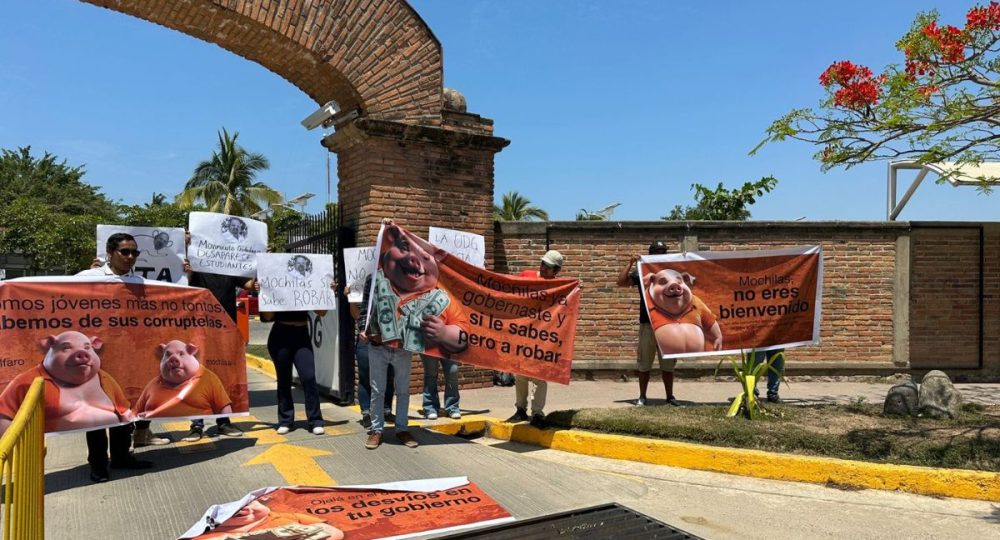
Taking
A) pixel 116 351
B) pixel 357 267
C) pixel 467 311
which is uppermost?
pixel 357 267

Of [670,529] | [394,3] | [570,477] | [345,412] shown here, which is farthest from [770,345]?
[394,3]

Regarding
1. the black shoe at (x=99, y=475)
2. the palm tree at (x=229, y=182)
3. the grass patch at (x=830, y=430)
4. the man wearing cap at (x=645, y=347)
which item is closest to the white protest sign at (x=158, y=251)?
the black shoe at (x=99, y=475)

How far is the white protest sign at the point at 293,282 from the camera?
6199mm

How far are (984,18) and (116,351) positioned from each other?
7737 mm

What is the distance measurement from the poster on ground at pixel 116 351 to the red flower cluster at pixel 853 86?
6223 mm

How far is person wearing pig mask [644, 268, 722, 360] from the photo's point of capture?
759 cm

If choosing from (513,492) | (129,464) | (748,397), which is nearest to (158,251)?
(129,464)

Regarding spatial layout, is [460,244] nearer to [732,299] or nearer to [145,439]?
[732,299]

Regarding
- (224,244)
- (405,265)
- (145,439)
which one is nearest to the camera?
(145,439)

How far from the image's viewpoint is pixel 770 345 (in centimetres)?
777

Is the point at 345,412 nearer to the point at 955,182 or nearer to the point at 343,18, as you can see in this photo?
the point at 343,18

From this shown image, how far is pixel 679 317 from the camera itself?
766 centimetres

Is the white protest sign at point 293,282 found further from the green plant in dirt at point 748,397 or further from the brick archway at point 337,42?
the green plant in dirt at point 748,397

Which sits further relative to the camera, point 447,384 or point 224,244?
point 447,384
